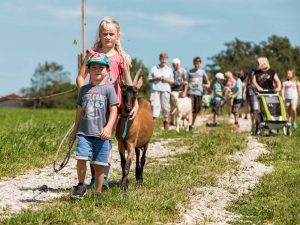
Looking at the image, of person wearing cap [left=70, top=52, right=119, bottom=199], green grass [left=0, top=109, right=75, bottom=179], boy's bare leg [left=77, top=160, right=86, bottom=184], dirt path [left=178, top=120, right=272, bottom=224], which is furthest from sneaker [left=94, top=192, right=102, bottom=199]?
green grass [left=0, top=109, right=75, bottom=179]

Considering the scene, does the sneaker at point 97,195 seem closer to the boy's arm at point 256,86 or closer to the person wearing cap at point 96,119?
the person wearing cap at point 96,119

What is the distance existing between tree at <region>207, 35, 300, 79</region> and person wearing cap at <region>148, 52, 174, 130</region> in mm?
63450

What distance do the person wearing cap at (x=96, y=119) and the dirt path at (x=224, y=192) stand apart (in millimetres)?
1072

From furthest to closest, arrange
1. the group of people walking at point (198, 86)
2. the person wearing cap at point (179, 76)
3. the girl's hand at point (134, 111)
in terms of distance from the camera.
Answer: the person wearing cap at point (179, 76)
the group of people walking at point (198, 86)
the girl's hand at point (134, 111)

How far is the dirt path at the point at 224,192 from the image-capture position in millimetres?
5746

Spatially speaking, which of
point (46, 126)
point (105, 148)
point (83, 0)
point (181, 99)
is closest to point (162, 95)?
point (181, 99)

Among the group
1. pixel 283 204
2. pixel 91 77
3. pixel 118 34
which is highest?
pixel 118 34

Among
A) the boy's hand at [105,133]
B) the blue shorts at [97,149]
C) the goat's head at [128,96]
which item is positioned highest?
the goat's head at [128,96]

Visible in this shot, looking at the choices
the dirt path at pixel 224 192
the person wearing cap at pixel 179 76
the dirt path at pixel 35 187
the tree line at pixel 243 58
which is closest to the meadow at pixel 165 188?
the dirt path at pixel 224 192

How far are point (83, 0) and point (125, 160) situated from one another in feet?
8.42

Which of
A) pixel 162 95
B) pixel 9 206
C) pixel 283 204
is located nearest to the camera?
pixel 9 206

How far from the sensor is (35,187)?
7180 mm

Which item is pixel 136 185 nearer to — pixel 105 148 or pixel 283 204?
pixel 105 148

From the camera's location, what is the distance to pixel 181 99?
55.8ft
